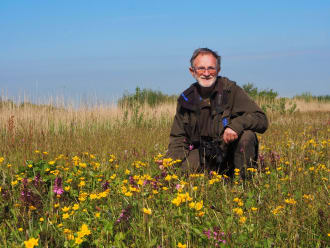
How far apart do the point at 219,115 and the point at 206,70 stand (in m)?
0.61

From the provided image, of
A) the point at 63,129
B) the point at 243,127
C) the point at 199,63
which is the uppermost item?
the point at 199,63

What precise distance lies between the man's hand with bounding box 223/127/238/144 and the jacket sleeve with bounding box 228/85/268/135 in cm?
7

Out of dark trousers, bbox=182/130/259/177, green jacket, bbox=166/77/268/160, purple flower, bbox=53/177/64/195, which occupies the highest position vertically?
green jacket, bbox=166/77/268/160

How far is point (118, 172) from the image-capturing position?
15.8ft

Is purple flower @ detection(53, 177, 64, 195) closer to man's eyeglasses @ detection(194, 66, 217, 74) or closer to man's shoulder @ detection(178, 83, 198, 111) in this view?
man's shoulder @ detection(178, 83, 198, 111)

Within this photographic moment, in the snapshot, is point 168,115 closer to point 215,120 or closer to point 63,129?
point 63,129

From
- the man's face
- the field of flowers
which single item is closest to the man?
the man's face

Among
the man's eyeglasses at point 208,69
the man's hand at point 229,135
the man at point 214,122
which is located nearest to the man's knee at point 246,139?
the man at point 214,122

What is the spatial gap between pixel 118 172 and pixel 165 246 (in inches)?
96.9

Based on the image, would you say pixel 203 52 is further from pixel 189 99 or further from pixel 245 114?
pixel 245 114

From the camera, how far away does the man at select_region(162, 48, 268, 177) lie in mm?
4559

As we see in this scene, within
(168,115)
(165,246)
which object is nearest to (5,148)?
(165,246)

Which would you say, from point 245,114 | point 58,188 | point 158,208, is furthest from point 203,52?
point 58,188

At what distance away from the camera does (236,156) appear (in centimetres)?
462
